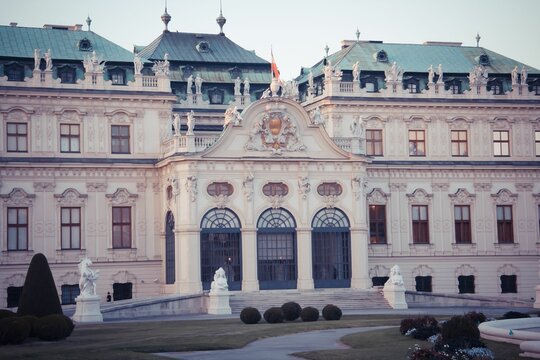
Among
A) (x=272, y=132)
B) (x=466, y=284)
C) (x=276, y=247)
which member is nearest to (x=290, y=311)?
(x=276, y=247)

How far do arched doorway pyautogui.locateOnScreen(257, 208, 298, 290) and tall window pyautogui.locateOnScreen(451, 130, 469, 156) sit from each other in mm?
13545

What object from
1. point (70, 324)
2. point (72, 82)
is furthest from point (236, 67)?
point (70, 324)

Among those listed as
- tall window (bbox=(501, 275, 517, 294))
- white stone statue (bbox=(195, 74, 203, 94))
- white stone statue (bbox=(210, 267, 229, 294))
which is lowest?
tall window (bbox=(501, 275, 517, 294))

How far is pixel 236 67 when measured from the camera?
75.0 metres

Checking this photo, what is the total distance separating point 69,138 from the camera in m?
67.0

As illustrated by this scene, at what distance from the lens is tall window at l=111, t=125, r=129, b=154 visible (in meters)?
67.9

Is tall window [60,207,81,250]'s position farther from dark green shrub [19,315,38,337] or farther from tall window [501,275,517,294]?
tall window [501,275,517,294]

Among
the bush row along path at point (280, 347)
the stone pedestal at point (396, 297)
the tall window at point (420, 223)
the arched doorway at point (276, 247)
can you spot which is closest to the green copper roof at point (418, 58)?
the tall window at point (420, 223)

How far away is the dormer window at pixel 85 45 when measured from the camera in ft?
227

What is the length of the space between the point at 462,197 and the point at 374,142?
662cm

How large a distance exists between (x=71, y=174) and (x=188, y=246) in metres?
8.64

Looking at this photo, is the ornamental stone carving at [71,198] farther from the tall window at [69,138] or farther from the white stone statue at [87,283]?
the white stone statue at [87,283]

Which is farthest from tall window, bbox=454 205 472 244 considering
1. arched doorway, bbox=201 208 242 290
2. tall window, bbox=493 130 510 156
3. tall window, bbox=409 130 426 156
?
arched doorway, bbox=201 208 242 290

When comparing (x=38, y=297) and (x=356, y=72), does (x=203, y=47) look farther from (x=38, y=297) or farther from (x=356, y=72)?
(x=38, y=297)
